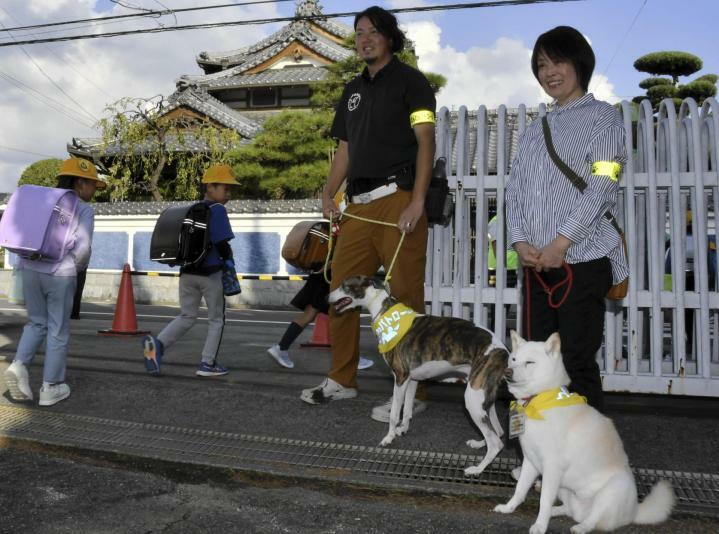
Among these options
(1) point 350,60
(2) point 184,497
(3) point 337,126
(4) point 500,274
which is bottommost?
(2) point 184,497

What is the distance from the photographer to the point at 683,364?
464cm

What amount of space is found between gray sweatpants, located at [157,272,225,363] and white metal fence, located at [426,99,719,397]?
67.3 inches

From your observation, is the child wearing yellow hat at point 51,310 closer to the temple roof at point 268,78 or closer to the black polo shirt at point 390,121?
the black polo shirt at point 390,121

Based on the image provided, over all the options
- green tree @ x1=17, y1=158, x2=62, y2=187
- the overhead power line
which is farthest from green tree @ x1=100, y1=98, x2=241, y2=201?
green tree @ x1=17, y1=158, x2=62, y2=187

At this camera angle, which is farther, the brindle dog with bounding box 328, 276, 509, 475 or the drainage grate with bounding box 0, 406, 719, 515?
the brindle dog with bounding box 328, 276, 509, 475

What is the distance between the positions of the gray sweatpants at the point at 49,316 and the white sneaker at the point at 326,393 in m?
1.63

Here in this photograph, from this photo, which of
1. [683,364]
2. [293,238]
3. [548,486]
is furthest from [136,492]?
[683,364]

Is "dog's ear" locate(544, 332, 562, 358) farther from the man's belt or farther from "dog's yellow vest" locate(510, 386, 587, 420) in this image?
the man's belt

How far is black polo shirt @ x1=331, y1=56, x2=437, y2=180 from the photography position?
13.6ft

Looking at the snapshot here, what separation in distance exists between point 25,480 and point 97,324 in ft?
24.7

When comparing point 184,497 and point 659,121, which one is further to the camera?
point 659,121

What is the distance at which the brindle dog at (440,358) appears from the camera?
11.0ft

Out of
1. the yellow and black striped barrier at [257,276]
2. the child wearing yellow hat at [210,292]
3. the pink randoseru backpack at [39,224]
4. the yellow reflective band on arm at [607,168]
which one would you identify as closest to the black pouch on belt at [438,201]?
the yellow reflective band on arm at [607,168]

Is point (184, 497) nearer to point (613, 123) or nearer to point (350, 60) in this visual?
point (613, 123)
